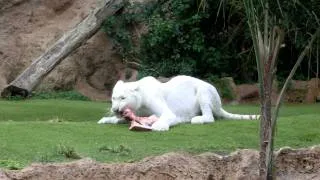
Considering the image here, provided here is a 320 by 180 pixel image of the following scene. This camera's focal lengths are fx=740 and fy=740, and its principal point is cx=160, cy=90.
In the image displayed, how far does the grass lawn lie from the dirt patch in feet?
1.60

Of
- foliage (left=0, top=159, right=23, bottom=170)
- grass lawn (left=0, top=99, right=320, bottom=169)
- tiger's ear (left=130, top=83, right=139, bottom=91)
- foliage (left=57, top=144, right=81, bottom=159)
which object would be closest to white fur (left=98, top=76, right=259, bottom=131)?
tiger's ear (left=130, top=83, right=139, bottom=91)

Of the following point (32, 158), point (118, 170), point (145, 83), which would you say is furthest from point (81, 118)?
point (118, 170)

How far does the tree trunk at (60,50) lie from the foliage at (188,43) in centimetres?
29

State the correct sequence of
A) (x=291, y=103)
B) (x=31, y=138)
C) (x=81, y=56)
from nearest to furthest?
1. (x=31, y=138)
2. (x=291, y=103)
3. (x=81, y=56)

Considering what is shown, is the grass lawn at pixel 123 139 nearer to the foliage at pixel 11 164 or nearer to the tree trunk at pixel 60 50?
the foliage at pixel 11 164

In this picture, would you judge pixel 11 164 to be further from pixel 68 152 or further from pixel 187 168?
pixel 187 168

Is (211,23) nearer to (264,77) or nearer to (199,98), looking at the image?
(199,98)

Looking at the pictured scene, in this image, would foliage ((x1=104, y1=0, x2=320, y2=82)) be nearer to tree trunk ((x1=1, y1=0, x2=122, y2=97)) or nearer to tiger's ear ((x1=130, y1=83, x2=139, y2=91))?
tree trunk ((x1=1, y1=0, x2=122, y2=97))

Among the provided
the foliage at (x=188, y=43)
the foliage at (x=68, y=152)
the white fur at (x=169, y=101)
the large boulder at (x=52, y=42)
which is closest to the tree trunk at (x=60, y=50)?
the foliage at (x=188, y=43)

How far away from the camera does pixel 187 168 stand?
18.9 ft

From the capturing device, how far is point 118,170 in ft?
18.2

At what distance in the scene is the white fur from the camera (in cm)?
838

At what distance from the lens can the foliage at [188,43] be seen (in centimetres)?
1452

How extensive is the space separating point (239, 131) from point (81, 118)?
2775 millimetres
